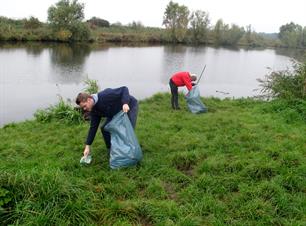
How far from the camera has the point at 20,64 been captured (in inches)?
814

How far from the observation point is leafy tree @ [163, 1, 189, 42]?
57.7 m

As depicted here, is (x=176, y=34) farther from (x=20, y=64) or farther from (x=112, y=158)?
(x=112, y=158)

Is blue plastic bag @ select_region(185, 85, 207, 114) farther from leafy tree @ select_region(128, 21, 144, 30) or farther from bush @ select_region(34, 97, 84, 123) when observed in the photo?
leafy tree @ select_region(128, 21, 144, 30)

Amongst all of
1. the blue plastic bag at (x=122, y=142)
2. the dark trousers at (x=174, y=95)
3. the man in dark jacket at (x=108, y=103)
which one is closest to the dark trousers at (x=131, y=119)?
the man in dark jacket at (x=108, y=103)

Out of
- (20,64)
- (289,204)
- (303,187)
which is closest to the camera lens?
(289,204)

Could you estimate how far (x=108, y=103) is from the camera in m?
4.93

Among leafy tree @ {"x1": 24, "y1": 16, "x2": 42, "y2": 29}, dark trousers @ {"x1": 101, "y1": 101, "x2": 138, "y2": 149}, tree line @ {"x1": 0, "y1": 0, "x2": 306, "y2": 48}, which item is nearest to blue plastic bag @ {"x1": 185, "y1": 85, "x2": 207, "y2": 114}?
dark trousers @ {"x1": 101, "y1": 101, "x2": 138, "y2": 149}

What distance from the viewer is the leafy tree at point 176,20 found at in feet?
189

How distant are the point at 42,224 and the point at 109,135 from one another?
2.23 metres

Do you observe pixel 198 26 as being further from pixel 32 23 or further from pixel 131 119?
pixel 131 119

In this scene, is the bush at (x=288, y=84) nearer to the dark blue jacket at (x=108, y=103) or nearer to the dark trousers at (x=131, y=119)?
the dark trousers at (x=131, y=119)

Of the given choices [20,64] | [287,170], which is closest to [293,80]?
[287,170]

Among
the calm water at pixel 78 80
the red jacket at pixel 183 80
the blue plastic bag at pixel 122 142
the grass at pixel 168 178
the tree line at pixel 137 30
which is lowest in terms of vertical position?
the calm water at pixel 78 80

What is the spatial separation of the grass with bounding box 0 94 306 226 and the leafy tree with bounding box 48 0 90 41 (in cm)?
3685
